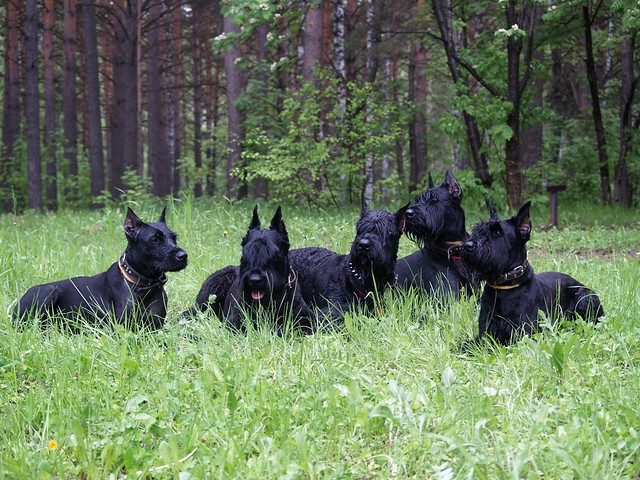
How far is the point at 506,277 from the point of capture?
17.6 feet

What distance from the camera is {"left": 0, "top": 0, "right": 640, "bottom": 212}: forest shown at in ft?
46.9

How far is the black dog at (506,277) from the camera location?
530 centimetres

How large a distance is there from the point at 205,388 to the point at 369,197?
12.4 meters

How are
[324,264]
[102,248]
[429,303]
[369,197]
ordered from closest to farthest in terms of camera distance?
1. [429,303]
2. [324,264]
3. [102,248]
4. [369,197]

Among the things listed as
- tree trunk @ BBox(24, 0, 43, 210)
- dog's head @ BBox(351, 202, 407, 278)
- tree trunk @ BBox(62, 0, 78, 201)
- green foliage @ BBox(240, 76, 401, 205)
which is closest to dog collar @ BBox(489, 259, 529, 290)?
dog's head @ BBox(351, 202, 407, 278)

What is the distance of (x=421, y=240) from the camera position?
22.9ft

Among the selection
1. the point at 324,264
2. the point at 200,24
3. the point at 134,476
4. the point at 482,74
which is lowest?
the point at 134,476

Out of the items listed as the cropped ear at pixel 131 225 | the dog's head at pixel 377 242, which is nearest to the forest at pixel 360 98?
the cropped ear at pixel 131 225

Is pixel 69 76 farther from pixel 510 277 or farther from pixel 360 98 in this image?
pixel 510 277

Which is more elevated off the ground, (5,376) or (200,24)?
(200,24)

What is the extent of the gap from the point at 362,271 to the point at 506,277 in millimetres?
1634

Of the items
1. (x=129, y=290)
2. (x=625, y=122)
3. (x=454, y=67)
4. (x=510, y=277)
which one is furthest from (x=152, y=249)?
(x=625, y=122)

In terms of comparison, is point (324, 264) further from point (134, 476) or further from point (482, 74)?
point (482, 74)

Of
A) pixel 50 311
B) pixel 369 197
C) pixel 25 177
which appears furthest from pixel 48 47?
pixel 50 311
